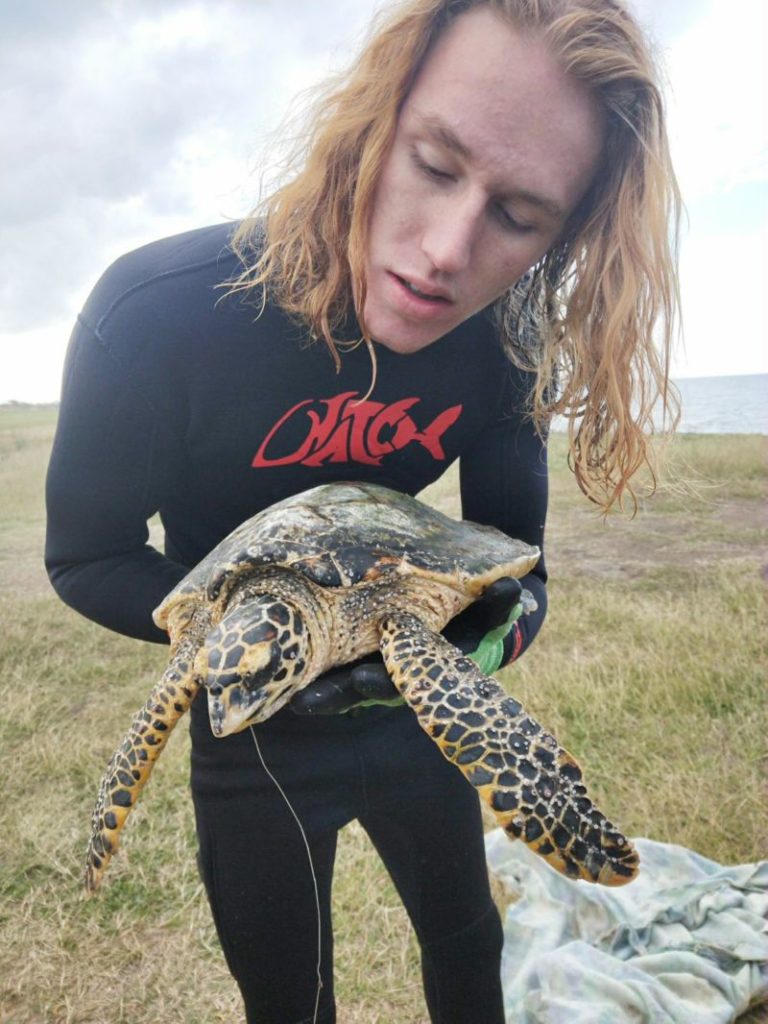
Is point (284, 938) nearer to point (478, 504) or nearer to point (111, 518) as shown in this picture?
point (111, 518)

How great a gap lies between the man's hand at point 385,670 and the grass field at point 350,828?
82cm

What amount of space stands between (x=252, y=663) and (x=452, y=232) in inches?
36.1

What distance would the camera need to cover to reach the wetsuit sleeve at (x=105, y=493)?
4.72 ft

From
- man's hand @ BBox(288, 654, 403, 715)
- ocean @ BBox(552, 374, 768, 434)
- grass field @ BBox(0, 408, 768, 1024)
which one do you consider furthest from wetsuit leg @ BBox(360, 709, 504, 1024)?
ocean @ BBox(552, 374, 768, 434)

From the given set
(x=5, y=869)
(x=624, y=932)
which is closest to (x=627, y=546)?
(x=624, y=932)

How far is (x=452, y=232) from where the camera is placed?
53.2 inches

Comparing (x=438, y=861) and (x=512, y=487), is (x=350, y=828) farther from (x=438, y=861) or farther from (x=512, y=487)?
(x=512, y=487)

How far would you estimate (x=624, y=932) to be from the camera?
→ 2.81 meters

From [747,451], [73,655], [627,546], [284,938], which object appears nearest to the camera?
[284,938]

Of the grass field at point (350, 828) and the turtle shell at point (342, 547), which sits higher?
the turtle shell at point (342, 547)

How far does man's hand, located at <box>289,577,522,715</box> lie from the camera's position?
1390mm

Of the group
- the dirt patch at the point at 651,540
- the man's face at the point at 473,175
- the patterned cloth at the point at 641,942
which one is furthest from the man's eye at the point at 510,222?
the dirt patch at the point at 651,540

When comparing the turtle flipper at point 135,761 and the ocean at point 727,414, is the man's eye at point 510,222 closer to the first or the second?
the turtle flipper at point 135,761

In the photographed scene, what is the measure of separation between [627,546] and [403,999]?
645cm
